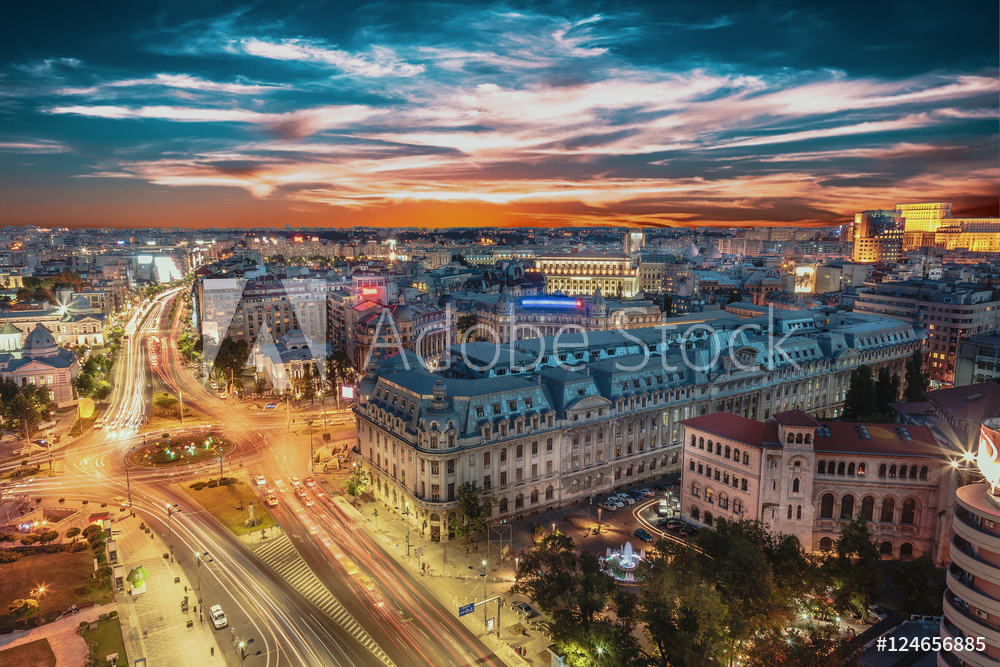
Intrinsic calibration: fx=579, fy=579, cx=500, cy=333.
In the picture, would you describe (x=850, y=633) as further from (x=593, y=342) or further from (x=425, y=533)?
(x=593, y=342)

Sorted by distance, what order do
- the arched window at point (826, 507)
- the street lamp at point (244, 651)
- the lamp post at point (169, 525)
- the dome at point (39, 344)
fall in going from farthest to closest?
the dome at point (39, 344), the lamp post at point (169, 525), the arched window at point (826, 507), the street lamp at point (244, 651)

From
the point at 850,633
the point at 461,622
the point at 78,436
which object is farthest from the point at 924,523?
the point at 78,436

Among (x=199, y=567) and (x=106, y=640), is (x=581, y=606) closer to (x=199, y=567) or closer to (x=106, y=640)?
(x=106, y=640)

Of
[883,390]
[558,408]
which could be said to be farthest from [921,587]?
[883,390]

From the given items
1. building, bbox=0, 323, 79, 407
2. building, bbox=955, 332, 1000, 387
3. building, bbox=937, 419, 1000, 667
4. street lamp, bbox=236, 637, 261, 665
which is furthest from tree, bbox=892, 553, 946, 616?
building, bbox=0, 323, 79, 407

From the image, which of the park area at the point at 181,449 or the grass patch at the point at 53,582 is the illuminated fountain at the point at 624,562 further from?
the park area at the point at 181,449

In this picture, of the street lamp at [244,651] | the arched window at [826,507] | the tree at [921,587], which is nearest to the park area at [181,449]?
the street lamp at [244,651]
